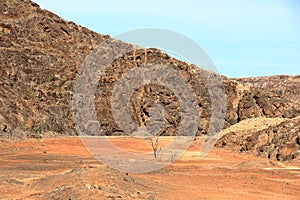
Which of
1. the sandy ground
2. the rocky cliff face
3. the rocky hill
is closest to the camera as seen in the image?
the sandy ground

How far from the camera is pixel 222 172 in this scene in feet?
64.2

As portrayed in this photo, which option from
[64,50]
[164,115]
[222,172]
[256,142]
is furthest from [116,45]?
[222,172]

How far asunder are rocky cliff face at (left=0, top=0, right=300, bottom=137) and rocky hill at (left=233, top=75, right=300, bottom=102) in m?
45.9

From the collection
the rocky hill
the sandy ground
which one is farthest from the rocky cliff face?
the rocky hill

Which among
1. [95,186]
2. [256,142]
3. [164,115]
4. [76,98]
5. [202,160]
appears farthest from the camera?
[164,115]

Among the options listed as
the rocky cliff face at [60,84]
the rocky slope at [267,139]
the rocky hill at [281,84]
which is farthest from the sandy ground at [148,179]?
the rocky hill at [281,84]

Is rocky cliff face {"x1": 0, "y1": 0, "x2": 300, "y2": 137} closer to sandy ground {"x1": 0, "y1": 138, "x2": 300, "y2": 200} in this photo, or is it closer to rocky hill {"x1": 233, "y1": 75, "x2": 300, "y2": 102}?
sandy ground {"x1": 0, "y1": 138, "x2": 300, "y2": 200}

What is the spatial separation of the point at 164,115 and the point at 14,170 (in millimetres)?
34090

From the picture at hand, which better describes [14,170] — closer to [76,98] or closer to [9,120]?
[9,120]

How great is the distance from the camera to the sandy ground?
1238 centimetres

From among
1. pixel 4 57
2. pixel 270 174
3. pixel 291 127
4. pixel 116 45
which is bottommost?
pixel 270 174

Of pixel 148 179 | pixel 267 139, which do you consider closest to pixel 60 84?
pixel 267 139

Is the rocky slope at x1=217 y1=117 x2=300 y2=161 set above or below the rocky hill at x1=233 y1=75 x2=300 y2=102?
below

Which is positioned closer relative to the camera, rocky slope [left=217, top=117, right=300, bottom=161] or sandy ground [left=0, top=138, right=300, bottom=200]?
sandy ground [left=0, top=138, right=300, bottom=200]
